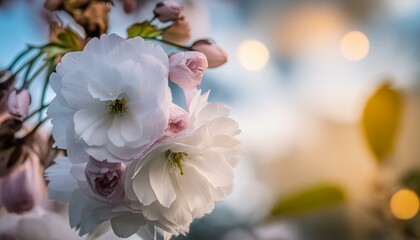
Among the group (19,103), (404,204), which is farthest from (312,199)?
(19,103)

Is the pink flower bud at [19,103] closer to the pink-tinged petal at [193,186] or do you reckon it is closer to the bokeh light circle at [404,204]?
the pink-tinged petal at [193,186]

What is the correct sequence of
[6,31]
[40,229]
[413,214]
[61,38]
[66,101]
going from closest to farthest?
1. [66,101]
2. [61,38]
3. [40,229]
4. [6,31]
5. [413,214]

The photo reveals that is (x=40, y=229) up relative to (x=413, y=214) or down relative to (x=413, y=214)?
down

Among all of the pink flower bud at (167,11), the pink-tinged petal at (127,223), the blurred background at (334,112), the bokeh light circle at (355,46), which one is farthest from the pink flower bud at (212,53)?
the bokeh light circle at (355,46)

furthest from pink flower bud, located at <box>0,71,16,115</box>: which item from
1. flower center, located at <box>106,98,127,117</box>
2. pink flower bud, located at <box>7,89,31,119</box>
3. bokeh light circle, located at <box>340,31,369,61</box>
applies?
bokeh light circle, located at <box>340,31,369,61</box>

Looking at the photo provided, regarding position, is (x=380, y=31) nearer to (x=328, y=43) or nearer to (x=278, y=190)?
(x=328, y=43)

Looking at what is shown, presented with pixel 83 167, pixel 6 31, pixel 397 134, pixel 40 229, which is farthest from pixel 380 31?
pixel 83 167

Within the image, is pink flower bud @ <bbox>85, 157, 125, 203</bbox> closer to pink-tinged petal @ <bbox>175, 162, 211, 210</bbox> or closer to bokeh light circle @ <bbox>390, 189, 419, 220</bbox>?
pink-tinged petal @ <bbox>175, 162, 211, 210</bbox>
